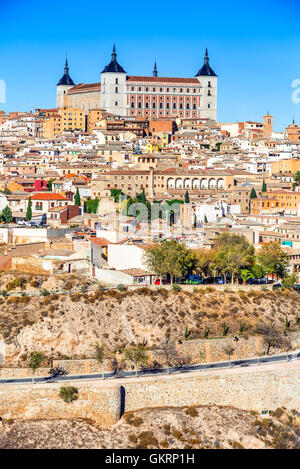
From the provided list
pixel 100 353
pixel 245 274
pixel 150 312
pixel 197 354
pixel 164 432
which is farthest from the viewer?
pixel 245 274

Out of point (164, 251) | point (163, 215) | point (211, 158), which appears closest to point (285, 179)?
point (211, 158)

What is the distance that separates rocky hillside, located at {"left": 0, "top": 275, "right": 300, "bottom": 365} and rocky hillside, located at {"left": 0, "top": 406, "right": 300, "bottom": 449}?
7.96 feet

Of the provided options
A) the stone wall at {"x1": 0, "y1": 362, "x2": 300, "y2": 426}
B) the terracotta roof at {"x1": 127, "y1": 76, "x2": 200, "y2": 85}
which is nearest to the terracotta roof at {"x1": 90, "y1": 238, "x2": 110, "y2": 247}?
the stone wall at {"x1": 0, "y1": 362, "x2": 300, "y2": 426}

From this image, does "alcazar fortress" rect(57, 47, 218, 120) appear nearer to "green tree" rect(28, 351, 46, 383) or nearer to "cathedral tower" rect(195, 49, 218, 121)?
"cathedral tower" rect(195, 49, 218, 121)

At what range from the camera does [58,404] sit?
14234 millimetres

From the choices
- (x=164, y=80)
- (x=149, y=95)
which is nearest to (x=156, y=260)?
(x=149, y=95)

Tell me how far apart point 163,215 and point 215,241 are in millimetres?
6369

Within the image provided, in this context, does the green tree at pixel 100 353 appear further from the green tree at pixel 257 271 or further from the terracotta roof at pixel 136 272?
the green tree at pixel 257 271

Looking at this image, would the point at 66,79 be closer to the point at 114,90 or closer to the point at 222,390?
the point at 114,90

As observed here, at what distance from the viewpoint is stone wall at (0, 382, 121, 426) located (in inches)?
558

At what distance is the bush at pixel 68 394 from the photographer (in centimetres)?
1413

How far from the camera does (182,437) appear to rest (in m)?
13.7

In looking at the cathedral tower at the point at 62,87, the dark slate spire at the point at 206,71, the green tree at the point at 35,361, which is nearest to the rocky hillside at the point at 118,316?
the green tree at the point at 35,361

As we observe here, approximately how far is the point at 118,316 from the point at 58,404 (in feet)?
12.1
